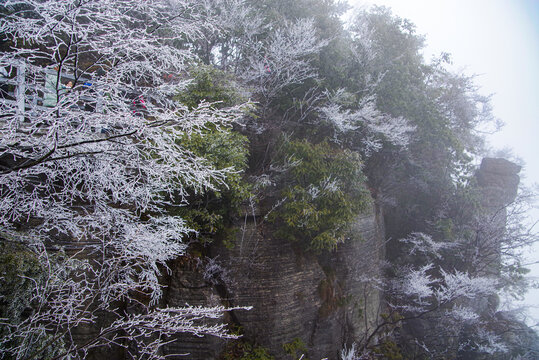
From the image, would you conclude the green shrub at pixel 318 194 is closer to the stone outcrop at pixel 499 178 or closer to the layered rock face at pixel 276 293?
the layered rock face at pixel 276 293

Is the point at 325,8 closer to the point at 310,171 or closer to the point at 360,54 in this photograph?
the point at 360,54

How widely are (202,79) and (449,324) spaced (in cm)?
1152

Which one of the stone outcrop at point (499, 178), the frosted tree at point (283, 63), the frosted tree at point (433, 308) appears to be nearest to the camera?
the frosted tree at point (283, 63)

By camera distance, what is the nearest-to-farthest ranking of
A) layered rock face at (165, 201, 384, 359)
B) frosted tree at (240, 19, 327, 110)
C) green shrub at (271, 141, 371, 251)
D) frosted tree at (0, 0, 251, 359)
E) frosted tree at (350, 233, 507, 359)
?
frosted tree at (0, 0, 251, 359), layered rock face at (165, 201, 384, 359), green shrub at (271, 141, 371, 251), frosted tree at (240, 19, 327, 110), frosted tree at (350, 233, 507, 359)

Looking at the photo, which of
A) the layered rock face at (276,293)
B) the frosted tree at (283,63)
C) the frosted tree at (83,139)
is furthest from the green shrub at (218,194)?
the frosted tree at (283,63)

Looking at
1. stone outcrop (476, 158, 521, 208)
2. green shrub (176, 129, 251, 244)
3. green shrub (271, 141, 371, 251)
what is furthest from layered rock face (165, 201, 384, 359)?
stone outcrop (476, 158, 521, 208)

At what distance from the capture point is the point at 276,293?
7.32m

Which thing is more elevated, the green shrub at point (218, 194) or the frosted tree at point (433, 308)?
the green shrub at point (218, 194)

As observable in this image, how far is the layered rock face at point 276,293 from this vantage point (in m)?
6.57

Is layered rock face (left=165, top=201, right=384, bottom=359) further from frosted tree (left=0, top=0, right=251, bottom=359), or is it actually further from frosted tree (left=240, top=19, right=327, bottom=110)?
frosted tree (left=240, top=19, right=327, bottom=110)

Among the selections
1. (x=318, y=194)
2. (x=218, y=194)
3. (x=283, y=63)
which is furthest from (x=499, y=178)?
(x=218, y=194)

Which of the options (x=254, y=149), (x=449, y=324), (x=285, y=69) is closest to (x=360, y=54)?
(x=285, y=69)

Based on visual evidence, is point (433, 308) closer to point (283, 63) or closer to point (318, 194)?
point (318, 194)

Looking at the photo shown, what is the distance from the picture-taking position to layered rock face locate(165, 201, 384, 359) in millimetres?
6566
